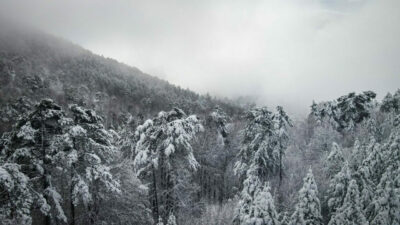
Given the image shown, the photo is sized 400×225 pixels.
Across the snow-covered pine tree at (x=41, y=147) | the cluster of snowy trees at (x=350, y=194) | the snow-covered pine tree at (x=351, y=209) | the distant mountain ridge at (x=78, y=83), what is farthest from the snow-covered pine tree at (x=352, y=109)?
the distant mountain ridge at (x=78, y=83)

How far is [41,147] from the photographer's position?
1605cm

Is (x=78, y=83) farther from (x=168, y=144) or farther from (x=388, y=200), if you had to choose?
(x=388, y=200)

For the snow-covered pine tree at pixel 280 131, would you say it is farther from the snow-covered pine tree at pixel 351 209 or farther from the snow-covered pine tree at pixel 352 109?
the snow-covered pine tree at pixel 352 109

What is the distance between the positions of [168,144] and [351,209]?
10883 mm

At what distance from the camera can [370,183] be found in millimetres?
17484

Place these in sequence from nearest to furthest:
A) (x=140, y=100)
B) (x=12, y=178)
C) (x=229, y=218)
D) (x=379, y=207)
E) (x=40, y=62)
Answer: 1. (x=12, y=178)
2. (x=379, y=207)
3. (x=229, y=218)
4. (x=140, y=100)
5. (x=40, y=62)

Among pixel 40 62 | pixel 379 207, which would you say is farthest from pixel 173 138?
pixel 40 62

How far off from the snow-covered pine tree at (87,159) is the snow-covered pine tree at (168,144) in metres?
2.12

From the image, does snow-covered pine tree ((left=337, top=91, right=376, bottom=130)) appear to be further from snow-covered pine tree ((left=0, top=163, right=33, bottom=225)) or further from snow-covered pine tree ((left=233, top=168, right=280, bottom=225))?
snow-covered pine tree ((left=0, top=163, right=33, bottom=225))

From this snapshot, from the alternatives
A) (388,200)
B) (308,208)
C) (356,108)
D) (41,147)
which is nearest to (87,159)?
(41,147)

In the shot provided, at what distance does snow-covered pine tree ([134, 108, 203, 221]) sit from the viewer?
19.3 metres

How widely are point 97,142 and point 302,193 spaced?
12.6 metres

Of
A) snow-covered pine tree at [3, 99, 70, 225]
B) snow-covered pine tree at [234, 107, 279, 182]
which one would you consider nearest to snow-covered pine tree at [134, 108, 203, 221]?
snow-covered pine tree at [3, 99, 70, 225]

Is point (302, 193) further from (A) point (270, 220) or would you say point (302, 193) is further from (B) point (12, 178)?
(B) point (12, 178)
